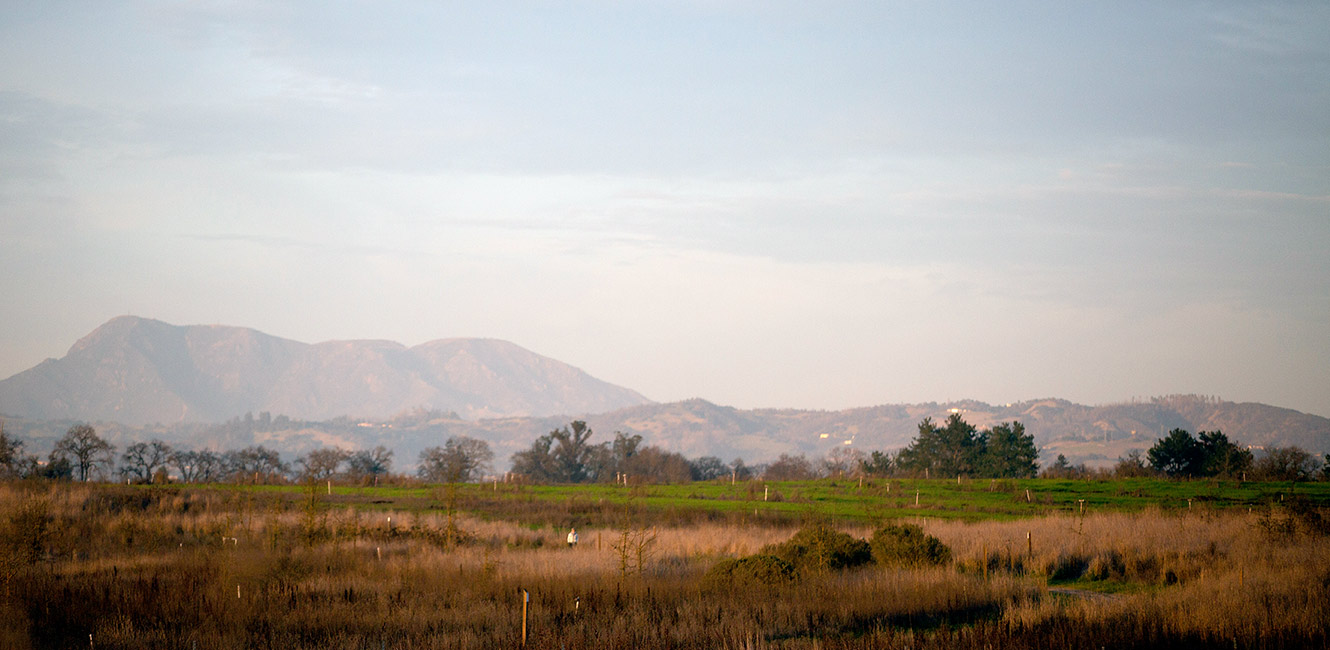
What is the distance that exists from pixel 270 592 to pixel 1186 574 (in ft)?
71.3

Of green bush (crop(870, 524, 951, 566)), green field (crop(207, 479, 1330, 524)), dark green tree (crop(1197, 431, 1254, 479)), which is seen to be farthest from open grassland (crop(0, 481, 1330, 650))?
dark green tree (crop(1197, 431, 1254, 479))

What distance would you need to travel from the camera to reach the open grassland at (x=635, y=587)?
50.2 ft

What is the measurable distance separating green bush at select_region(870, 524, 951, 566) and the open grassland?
0.66m

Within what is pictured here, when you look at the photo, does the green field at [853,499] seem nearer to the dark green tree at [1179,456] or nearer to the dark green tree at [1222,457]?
the dark green tree at [1222,457]

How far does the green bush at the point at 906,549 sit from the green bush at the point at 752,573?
4744mm

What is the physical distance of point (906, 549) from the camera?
24.5 meters

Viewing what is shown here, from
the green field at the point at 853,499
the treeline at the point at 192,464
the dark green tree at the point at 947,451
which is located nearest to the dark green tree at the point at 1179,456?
the green field at the point at 853,499

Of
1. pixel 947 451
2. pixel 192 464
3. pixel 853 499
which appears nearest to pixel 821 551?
pixel 853 499

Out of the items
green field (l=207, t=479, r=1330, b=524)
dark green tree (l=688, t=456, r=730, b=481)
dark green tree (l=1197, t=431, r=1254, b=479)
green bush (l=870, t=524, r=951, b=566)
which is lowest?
dark green tree (l=688, t=456, r=730, b=481)

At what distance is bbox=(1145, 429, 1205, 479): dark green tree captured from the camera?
6850 cm

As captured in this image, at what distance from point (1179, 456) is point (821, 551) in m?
57.8

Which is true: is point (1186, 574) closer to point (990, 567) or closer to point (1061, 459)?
point (990, 567)

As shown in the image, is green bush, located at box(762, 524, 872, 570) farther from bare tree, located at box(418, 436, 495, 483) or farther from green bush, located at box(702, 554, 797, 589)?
bare tree, located at box(418, 436, 495, 483)

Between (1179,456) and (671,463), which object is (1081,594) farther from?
(671,463)
